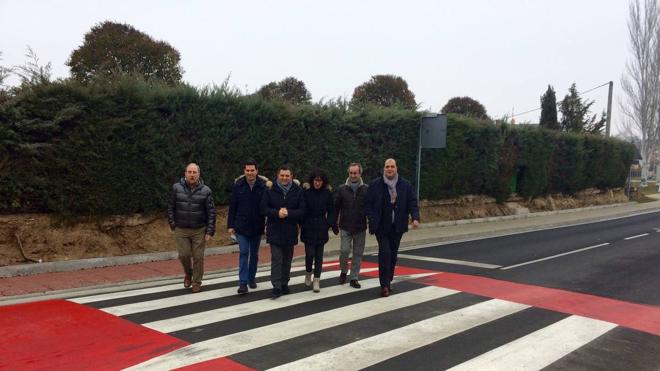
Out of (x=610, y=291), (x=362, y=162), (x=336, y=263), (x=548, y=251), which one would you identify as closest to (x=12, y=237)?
(x=336, y=263)

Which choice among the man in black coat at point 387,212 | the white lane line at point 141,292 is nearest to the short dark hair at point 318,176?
the man in black coat at point 387,212

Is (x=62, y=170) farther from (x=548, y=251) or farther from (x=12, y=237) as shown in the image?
Result: (x=548, y=251)

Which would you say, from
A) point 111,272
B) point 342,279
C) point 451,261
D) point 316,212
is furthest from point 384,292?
point 111,272

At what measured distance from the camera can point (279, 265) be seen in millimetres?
6836

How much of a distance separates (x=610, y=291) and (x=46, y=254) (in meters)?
9.45

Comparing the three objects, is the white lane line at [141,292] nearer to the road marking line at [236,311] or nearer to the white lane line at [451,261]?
the road marking line at [236,311]

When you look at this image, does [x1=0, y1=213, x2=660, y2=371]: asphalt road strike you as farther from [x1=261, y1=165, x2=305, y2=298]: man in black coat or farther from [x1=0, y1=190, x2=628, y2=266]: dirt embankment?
[x1=0, y1=190, x2=628, y2=266]: dirt embankment

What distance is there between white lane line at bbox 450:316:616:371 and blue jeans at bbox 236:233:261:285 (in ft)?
11.7

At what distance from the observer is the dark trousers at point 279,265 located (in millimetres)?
6811

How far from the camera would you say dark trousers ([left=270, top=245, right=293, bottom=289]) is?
22.3 feet

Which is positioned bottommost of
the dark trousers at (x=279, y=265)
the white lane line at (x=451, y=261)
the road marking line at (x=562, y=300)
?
the road marking line at (x=562, y=300)

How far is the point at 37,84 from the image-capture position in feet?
27.7

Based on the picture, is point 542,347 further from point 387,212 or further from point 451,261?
point 451,261

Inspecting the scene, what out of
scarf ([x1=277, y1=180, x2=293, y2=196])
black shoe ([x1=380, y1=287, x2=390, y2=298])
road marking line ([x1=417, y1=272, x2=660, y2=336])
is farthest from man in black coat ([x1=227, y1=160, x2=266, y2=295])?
road marking line ([x1=417, y1=272, x2=660, y2=336])
